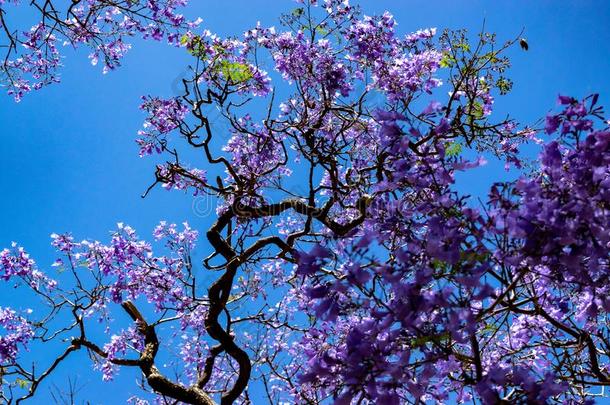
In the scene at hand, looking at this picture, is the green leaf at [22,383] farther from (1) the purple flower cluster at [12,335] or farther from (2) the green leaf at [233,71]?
(2) the green leaf at [233,71]

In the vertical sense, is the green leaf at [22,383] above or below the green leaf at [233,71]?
below

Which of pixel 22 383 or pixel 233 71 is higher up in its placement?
pixel 233 71

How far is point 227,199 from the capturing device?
5.92 metres

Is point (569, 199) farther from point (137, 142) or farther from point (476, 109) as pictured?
point (137, 142)

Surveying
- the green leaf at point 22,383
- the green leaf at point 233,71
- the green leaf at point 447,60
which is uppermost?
the green leaf at point 233,71

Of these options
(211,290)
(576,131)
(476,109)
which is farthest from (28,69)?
(576,131)

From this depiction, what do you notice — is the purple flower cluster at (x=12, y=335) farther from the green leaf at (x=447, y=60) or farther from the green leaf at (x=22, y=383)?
the green leaf at (x=447, y=60)

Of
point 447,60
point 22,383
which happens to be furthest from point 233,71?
point 22,383

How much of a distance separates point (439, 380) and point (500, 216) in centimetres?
120

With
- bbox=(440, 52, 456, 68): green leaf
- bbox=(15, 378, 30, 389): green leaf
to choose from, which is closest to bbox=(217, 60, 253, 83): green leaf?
bbox=(440, 52, 456, 68): green leaf

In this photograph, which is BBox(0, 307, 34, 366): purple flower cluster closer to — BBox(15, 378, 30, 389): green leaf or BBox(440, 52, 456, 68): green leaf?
BBox(15, 378, 30, 389): green leaf

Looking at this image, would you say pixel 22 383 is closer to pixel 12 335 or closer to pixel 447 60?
pixel 12 335

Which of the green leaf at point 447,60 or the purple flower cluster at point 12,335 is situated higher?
the green leaf at point 447,60

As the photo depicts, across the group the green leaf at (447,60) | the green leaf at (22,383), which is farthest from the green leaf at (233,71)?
the green leaf at (22,383)
